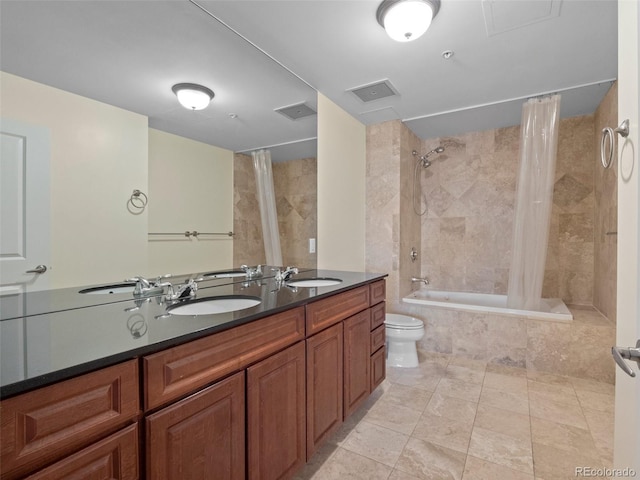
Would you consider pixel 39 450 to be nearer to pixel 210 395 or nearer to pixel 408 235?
pixel 210 395

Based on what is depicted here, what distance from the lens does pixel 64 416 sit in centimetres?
62

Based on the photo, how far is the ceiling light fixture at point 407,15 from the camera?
1.51 metres

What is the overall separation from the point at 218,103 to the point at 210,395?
4.80 ft

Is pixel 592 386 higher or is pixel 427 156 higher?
pixel 427 156

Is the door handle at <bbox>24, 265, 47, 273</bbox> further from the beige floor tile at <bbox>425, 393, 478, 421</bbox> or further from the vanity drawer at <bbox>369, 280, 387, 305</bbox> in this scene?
the beige floor tile at <bbox>425, 393, 478, 421</bbox>

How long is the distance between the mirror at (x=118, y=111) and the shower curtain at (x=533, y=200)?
2.44m

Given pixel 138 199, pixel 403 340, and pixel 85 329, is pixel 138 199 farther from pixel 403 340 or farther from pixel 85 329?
pixel 403 340

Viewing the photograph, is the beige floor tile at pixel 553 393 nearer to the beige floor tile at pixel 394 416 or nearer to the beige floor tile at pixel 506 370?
the beige floor tile at pixel 506 370

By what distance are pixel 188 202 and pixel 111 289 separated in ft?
1.65

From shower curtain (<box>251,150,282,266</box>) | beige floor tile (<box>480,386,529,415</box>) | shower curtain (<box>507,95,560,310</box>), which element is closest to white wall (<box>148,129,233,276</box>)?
shower curtain (<box>251,150,282,266</box>)

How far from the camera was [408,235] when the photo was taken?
3.36 meters

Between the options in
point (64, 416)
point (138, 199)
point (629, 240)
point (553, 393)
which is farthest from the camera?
point (553, 393)

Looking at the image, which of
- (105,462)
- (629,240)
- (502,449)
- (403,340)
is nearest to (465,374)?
(403,340)

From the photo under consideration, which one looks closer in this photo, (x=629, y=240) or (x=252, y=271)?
(x=629, y=240)
